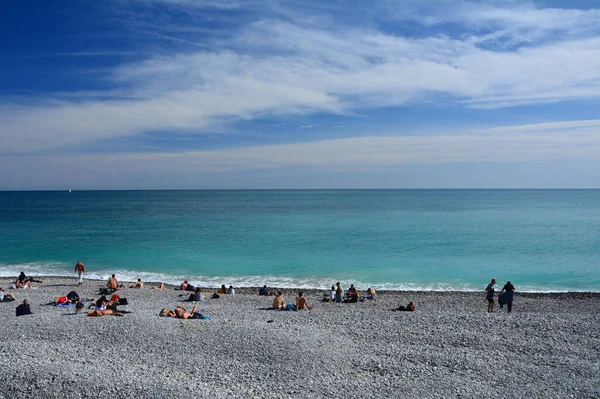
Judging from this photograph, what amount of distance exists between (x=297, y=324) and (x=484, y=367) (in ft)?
22.4

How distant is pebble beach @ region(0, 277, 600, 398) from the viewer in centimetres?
1082

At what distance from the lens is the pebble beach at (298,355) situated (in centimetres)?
1082

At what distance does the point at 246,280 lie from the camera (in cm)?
2955

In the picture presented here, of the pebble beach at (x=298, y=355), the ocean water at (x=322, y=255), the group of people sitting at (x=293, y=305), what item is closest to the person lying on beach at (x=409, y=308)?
the pebble beach at (x=298, y=355)

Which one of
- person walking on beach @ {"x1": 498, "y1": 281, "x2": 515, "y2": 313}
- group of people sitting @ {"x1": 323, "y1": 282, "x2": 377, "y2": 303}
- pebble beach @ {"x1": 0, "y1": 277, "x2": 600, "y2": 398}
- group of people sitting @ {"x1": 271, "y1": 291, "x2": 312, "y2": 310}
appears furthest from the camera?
group of people sitting @ {"x1": 323, "y1": 282, "x2": 377, "y2": 303}

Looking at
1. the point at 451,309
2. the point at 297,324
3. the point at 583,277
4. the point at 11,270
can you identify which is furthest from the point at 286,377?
the point at 11,270

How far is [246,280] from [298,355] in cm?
1699

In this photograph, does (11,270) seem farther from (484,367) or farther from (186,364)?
(484,367)

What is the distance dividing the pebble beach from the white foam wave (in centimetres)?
843

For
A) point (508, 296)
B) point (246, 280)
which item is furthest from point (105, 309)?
point (508, 296)

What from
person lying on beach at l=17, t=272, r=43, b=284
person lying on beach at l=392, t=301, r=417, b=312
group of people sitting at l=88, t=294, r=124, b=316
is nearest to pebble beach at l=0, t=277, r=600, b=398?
group of people sitting at l=88, t=294, r=124, b=316

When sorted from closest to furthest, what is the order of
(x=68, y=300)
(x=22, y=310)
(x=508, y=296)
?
(x=22, y=310), (x=508, y=296), (x=68, y=300)

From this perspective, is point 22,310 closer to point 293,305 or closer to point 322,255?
point 293,305

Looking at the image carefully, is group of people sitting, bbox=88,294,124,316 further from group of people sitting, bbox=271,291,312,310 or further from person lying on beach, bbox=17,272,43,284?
person lying on beach, bbox=17,272,43,284
